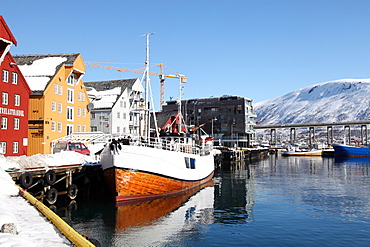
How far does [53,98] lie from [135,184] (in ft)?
86.7

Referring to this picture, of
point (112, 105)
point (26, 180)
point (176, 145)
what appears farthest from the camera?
point (112, 105)

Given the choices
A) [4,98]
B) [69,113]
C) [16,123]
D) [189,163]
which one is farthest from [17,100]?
[189,163]

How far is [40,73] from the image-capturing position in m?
48.8

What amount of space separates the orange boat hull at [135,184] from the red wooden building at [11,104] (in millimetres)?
18173

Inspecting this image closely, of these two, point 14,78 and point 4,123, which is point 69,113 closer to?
point 14,78

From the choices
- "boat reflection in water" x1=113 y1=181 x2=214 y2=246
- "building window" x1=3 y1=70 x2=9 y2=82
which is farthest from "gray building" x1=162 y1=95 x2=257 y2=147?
"boat reflection in water" x1=113 y1=181 x2=214 y2=246

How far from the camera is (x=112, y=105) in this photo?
64.2 meters

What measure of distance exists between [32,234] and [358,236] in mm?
16851

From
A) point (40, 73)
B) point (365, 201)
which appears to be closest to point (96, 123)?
point (40, 73)

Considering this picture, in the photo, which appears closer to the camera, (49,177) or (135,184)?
(49,177)

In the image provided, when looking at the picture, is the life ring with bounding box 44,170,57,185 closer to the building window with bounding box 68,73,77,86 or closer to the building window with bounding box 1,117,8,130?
the building window with bounding box 1,117,8,130

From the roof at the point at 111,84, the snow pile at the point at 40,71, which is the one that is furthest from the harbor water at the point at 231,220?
the roof at the point at 111,84

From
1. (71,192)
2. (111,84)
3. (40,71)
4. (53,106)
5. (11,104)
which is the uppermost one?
(111,84)

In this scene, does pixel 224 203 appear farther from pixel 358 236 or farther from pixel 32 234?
pixel 32 234
